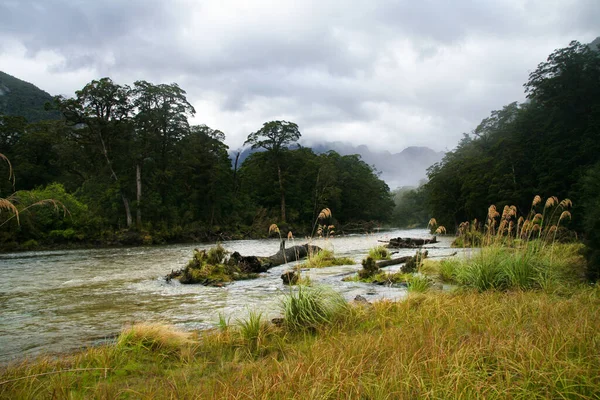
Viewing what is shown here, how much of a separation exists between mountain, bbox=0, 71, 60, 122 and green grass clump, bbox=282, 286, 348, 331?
305ft

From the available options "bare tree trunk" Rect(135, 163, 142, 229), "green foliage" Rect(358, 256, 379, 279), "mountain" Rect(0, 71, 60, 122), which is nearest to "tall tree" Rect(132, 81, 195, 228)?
"bare tree trunk" Rect(135, 163, 142, 229)

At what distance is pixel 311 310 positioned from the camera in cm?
547

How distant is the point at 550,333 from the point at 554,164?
35.9 meters

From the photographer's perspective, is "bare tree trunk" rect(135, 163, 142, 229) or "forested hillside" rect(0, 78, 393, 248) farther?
"bare tree trunk" rect(135, 163, 142, 229)

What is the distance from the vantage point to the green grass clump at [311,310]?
17.5ft

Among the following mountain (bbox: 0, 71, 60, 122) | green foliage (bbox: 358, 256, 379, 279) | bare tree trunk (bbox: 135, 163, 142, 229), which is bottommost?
green foliage (bbox: 358, 256, 379, 279)

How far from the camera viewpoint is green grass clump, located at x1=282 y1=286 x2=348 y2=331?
534cm

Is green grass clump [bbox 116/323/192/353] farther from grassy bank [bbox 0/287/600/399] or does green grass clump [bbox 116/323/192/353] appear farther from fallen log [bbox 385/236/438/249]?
fallen log [bbox 385/236/438/249]

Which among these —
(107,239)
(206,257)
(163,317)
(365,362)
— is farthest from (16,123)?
(365,362)

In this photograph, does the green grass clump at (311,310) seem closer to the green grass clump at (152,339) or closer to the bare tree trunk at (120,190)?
the green grass clump at (152,339)

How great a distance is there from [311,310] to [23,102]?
110692 mm

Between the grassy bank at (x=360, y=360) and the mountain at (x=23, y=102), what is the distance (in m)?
93.0

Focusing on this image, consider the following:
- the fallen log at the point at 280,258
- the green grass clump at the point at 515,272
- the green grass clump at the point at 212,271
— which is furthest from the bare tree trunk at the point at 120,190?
the green grass clump at the point at 515,272

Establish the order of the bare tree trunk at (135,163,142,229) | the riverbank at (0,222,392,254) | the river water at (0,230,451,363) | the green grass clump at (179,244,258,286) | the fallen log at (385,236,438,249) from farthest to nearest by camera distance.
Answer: the bare tree trunk at (135,163,142,229) → the riverbank at (0,222,392,254) → the fallen log at (385,236,438,249) → the green grass clump at (179,244,258,286) → the river water at (0,230,451,363)
